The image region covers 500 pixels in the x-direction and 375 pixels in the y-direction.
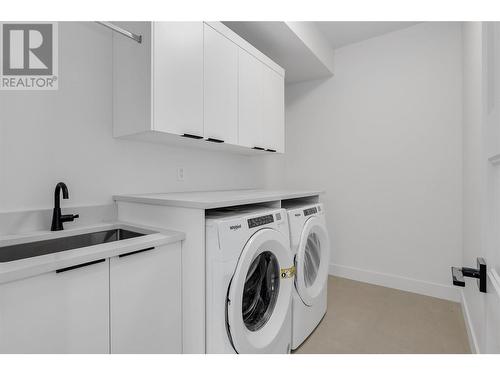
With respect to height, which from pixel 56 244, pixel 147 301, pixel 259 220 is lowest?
pixel 147 301

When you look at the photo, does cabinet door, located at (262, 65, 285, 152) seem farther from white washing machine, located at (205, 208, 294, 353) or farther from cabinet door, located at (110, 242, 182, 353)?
cabinet door, located at (110, 242, 182, 353)

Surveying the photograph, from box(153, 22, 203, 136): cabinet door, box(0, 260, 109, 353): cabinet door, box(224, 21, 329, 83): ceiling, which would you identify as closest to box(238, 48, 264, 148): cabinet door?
box(224, 21, 329, 83): ceiling

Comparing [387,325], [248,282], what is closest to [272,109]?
[248,282]

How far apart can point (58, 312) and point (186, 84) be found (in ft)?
4.16

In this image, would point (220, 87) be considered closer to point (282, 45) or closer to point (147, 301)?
point (282, 45)

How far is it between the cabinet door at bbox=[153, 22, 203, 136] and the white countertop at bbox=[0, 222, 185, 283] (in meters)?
→ 0.61

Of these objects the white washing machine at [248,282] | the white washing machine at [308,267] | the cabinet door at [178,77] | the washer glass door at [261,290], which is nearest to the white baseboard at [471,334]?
the white washing machine at [308,267]

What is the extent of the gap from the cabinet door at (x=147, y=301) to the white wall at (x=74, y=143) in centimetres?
71

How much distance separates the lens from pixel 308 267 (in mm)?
2012

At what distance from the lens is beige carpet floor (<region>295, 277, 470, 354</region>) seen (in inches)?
68.3

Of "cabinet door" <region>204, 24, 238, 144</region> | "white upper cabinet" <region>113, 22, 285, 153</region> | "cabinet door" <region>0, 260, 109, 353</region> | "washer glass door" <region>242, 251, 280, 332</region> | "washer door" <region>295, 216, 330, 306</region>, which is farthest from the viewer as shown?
"washer door" <region>295, 216, 330, 306</region>

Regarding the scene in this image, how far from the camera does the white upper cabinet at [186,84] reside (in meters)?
1.41
